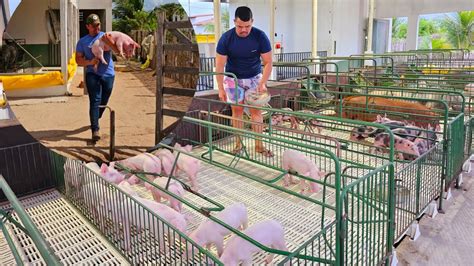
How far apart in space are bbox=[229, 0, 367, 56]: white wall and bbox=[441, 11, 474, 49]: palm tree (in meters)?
3.76

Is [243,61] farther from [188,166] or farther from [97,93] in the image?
[97,93]

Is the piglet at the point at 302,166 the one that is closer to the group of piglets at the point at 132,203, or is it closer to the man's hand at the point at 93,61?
the group of piglets at the point at 132,203

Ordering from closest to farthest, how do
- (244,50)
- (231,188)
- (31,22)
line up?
(31,22) < (231,188) < (244,50)

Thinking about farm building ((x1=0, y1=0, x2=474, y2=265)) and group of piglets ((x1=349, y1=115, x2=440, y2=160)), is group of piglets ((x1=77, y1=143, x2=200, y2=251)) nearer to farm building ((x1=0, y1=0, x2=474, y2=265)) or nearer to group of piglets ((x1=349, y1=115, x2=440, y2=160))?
farm building ((x1=0, y1=0, x2=474, y2=265))

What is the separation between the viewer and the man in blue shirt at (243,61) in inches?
126

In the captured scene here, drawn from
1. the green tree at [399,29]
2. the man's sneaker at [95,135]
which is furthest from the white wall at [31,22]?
the green tree at [399,29]

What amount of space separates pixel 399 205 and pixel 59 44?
7.25ft

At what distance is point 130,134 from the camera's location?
0.57 meters

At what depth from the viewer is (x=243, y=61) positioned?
11.1ft

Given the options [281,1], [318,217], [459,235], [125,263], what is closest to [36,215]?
[125,263]

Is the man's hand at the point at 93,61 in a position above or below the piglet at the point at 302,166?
above

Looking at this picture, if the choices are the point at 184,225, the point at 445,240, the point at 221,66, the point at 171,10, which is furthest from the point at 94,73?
the point at 221,66

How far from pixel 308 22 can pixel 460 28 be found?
5.70 metres

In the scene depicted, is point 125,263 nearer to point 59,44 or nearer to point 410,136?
point 59,44
